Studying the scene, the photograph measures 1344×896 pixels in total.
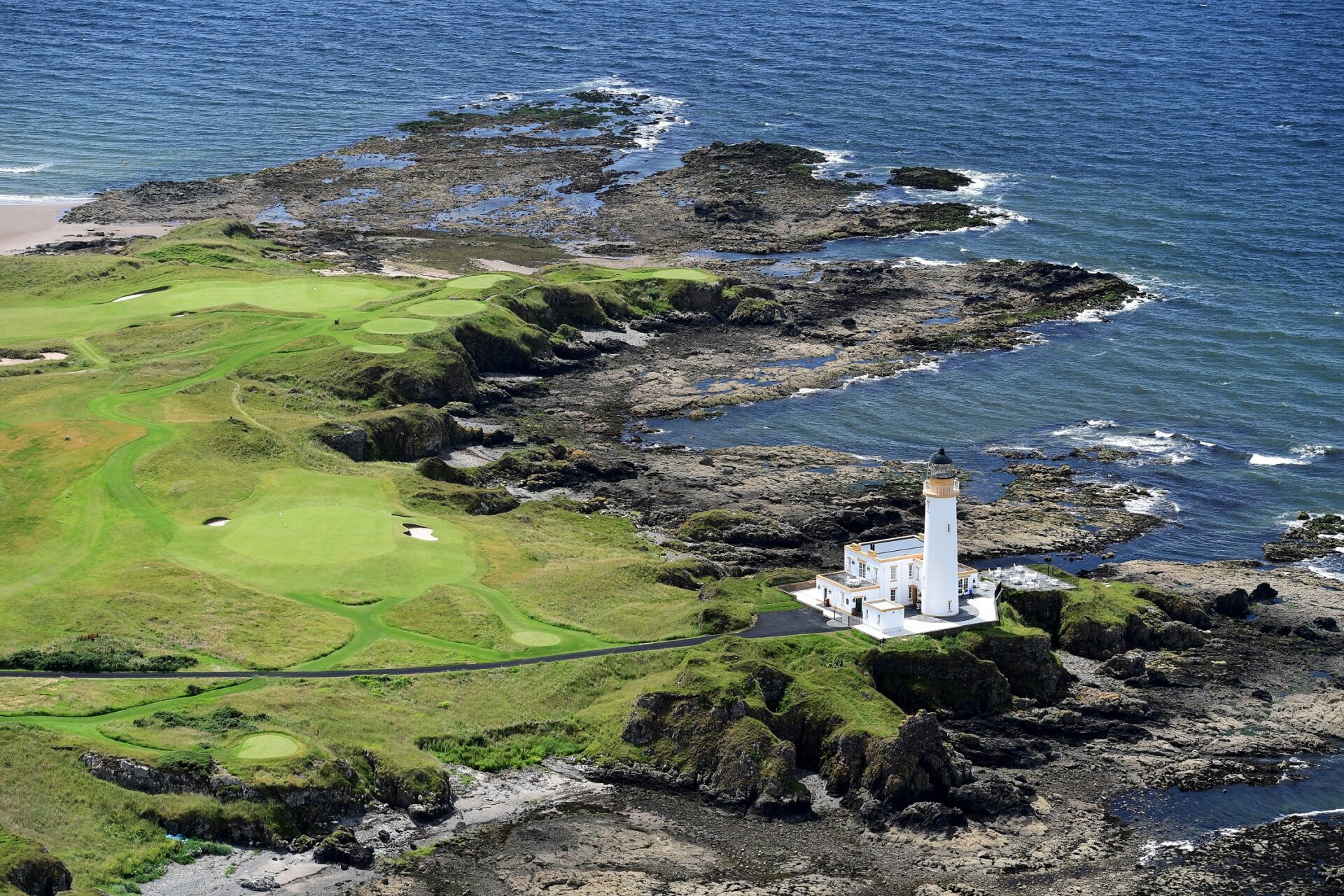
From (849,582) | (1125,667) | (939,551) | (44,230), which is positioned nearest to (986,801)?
(939,551)

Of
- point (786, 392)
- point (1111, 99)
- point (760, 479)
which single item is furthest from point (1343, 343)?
point (1111, 99)

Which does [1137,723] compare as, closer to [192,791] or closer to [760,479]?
[760,479]

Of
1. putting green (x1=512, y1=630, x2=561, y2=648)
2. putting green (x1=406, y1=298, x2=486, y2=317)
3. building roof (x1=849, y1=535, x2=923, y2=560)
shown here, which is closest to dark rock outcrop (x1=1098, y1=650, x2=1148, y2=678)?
building roof (x1=849, y1=535, x2=923, y2=560)

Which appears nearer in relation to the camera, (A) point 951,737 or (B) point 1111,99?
(A) point 951,737

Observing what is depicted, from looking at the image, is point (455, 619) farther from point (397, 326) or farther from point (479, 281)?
point (479, 281)

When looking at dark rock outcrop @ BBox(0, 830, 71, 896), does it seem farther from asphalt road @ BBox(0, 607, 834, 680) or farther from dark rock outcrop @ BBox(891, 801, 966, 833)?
dark rock outcrop @ BBox(891, 801, 966, 833)
